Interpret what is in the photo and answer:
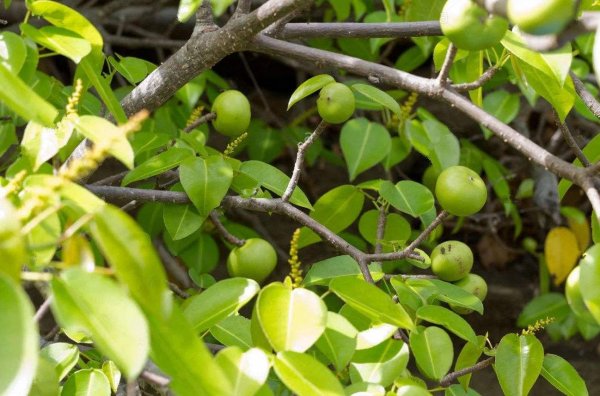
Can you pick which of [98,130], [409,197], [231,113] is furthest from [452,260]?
[98,130]

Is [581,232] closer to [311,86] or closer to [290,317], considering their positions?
[311,86]

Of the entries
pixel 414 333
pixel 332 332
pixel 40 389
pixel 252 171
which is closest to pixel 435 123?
pixel 252 171

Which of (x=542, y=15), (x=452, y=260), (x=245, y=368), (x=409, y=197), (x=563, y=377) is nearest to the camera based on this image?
(x=542, y=15)

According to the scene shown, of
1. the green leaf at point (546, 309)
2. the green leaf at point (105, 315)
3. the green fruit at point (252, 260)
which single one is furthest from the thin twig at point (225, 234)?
the green leaf at point (546, 309)

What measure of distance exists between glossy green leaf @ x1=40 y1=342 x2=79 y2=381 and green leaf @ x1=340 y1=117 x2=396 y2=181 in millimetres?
789

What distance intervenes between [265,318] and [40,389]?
1.01ft

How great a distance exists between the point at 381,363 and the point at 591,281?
349 mm

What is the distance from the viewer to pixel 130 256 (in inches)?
25.4

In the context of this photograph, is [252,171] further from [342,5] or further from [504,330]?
[504,330]

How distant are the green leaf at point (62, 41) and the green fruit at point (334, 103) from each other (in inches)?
18.7

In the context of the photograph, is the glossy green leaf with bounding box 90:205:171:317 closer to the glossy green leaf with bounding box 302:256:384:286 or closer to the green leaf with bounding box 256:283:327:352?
the green leaf with bounding box 256:283:327:352

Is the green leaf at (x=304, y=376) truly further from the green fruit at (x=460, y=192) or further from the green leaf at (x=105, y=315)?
the green fruit at (x=460, y=192)

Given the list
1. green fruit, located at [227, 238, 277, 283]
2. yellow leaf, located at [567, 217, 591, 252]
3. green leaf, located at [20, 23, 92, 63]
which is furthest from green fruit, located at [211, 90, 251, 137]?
yellow leaf, located at [567, 217, 591, 252]

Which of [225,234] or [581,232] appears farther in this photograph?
[581,232]
